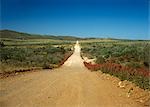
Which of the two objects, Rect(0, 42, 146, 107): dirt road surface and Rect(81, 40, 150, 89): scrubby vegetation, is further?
Rect(81, 40, 150, 89): scrubby vegetation

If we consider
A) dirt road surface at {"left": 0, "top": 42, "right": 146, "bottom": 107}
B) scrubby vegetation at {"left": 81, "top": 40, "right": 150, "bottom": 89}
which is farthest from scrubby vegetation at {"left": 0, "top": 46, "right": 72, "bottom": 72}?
dirt road surface at {"left": 0, "top": 42, "right": 146, "bottom": 107}

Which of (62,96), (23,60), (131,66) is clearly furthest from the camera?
(23,60)

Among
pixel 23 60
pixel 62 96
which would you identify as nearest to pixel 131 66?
pixel 23 60

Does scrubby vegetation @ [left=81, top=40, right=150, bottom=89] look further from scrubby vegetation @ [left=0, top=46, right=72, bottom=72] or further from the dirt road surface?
scrubby vegetation @ [left=0, top=46, right=72, bottom=72]

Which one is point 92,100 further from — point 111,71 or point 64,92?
point 111,71

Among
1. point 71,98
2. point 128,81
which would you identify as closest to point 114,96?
point 71,98

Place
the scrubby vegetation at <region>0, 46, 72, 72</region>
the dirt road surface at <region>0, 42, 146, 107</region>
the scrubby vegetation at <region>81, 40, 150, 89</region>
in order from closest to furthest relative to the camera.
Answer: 1. the dirt road surface at <region>0, 42, 146, 107</region>
2. the scrubby vegetation at <region>81, 40, 150, 89</region>
3. the scrubby vegetation at <region>0, 46, 72, 72</region>

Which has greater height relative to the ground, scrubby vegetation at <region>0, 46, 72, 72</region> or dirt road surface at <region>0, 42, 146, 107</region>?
dirt road surface at <region>0, 42, 146, 107</region>

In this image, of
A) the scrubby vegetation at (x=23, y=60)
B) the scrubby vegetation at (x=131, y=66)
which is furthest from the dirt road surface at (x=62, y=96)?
the scrubby vegetation at (x=23, y=60)

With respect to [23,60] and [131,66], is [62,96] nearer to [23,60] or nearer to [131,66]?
[131,66]

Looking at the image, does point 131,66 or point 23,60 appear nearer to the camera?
point 131,66

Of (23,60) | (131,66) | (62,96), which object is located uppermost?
(62,96)

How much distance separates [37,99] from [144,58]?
68.4 feet

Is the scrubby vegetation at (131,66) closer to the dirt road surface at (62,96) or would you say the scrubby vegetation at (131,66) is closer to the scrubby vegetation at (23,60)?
the dirt road surface at (62,96)
